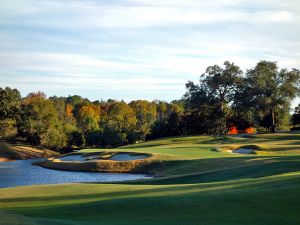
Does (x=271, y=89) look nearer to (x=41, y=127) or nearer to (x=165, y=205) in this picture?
(x=41, y=127)

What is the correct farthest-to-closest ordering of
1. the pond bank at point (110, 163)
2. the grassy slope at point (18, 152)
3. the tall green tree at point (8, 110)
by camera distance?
the tall green tree at point (8, 110), the grassy slope at point (18, 152), the pond bank at point (110, 163)

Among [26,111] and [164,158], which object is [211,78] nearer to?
[26,111]

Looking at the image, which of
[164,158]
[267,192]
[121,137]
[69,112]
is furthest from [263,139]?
[69,112]

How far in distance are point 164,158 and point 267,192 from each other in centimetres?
3345

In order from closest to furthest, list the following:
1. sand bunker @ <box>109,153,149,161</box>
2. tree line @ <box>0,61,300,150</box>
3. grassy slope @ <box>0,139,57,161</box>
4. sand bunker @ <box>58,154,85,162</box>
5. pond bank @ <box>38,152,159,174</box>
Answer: pond bank @ <box>38,152,159,174</box> < sand bunker @ <box>109,153,149,161</box> < sand bunker @ <box>58,154,85,162</box> < grassy slope @ <box>0,139,57,161</box> < tree line @ <box>0,61,300,150</box>

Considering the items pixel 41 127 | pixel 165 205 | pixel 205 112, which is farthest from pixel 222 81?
pixel 165 205

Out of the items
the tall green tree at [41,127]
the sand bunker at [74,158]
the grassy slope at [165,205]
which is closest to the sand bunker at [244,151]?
the sand bunker at [74,158]

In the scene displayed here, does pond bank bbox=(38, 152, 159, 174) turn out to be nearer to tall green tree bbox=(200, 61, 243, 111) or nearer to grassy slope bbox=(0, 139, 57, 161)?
grassy slope bbox=(0, 139, 57, 161)

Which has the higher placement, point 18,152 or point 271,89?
point 271,89

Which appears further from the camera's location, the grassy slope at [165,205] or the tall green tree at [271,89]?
the tall green tree at [271,89]

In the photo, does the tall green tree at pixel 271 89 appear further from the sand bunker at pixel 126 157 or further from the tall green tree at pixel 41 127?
the tall green tree at pixel 41 127

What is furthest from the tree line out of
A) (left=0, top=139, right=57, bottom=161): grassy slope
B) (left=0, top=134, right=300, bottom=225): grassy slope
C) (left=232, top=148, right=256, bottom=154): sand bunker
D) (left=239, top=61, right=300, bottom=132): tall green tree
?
(left=0, top=134, right=300, bottom=225): grassy slope

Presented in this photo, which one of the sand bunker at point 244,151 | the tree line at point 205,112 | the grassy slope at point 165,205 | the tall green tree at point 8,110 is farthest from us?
the tall green tree at point 8,110

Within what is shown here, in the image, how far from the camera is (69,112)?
19875 centimetres
